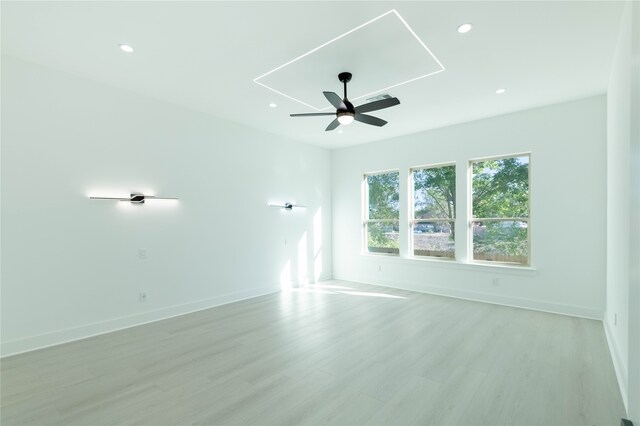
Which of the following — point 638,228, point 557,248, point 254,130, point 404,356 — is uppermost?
point 254,130

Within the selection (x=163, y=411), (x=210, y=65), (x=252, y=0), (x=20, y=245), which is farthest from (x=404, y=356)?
(x=20, y=245)

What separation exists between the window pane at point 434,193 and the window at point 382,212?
0.42 m

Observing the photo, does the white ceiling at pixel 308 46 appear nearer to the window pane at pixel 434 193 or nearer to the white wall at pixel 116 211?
the white wall at pixel 116 211

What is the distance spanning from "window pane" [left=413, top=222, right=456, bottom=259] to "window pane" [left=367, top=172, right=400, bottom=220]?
60 centimetres

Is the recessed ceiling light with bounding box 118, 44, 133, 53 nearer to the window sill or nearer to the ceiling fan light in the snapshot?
the ceiling fan light

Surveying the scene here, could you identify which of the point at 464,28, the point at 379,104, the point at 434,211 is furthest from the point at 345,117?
the point at 434,211

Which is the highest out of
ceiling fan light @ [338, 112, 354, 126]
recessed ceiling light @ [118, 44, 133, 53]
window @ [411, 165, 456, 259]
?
recessed ceiling light @ [118, 44, 133, 53]

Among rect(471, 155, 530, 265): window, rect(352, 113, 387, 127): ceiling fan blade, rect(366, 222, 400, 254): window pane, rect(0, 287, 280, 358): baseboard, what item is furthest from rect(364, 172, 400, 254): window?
rect(0, 287, 280, 358): baseboard

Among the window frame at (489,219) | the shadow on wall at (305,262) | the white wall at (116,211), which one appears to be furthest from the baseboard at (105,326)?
the window frame at (489,219)

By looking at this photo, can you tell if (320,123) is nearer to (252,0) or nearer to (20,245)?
(252,0)

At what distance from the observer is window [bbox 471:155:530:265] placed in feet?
16.0

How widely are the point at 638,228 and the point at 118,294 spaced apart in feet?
16.0

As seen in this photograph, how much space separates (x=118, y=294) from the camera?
392 cm

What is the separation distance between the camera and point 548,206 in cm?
458
